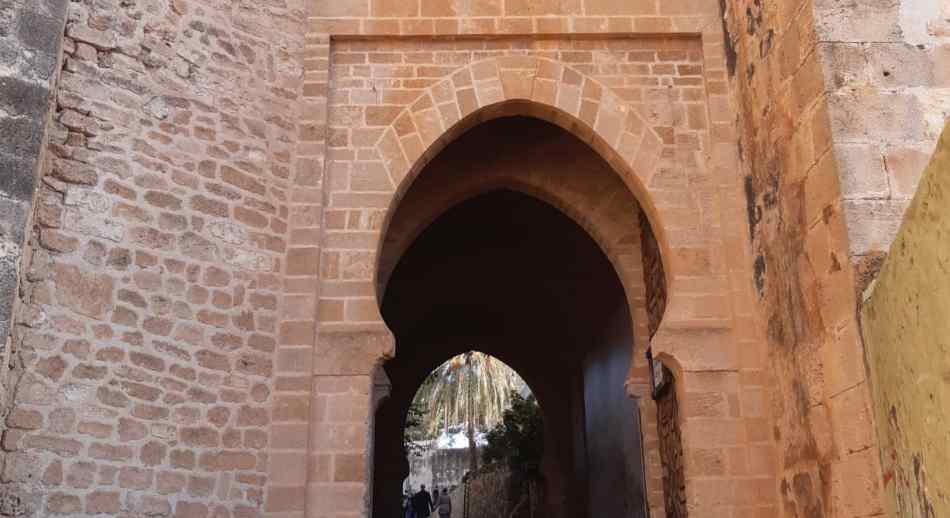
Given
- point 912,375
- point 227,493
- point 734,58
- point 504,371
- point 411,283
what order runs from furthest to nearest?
point 504,371 → point 411,283 → point 734,58 → point 227,493 → point 912,375

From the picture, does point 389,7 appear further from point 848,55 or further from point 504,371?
point 504,371

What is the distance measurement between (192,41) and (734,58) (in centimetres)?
410

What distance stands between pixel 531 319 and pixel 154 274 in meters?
8.80

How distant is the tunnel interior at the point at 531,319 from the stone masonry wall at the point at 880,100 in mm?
3552

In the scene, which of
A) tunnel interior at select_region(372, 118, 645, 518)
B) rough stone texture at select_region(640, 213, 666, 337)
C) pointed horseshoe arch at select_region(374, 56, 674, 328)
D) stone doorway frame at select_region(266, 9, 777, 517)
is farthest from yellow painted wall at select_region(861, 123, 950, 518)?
tunnel interior at select_region(372, 118, 645, 518)

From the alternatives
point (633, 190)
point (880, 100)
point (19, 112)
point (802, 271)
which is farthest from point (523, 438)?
point (19, 112)

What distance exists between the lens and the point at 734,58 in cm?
704

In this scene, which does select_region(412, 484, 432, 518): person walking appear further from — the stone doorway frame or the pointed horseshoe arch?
the stone doorway frame

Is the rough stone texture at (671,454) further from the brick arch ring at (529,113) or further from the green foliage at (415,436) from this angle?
the green foliage at (415,436)

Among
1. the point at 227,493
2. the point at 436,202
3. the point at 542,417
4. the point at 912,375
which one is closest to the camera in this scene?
the point at 912,375

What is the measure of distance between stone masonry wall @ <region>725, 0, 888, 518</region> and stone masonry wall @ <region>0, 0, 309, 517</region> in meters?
3.36

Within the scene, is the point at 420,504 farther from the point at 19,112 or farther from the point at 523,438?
the point at 19,112

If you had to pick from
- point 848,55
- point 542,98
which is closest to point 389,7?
point 542,98

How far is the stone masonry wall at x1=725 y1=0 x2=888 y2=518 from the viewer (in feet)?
15.9
